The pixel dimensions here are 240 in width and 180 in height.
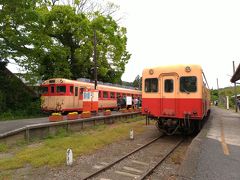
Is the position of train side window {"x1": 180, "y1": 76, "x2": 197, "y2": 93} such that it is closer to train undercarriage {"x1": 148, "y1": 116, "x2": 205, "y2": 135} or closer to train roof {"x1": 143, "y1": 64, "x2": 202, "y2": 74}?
train roof {"x1": 143, "y1": 64, "x2": 202, "y2": 74}

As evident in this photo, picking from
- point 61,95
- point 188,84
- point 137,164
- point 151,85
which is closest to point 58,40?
point 61,95

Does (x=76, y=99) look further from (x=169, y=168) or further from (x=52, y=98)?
(x=169, y=168)

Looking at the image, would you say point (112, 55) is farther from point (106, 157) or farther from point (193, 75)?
point (106, 157)

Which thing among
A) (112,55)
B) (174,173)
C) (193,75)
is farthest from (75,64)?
(174,173)

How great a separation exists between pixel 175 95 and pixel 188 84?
73 cm

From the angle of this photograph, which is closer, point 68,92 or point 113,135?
point 113,135

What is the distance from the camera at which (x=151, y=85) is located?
13344mm

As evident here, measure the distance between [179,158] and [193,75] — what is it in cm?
401

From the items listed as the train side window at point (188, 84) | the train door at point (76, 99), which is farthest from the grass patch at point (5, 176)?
the train door at point (76, 99)

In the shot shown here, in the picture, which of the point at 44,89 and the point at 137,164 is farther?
the point at 44,89

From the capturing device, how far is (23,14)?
19.5 metres

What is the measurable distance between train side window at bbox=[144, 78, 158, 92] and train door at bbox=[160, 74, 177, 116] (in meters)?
0.36

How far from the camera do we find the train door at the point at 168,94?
12594 millimetres

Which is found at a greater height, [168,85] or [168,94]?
[168,85]
